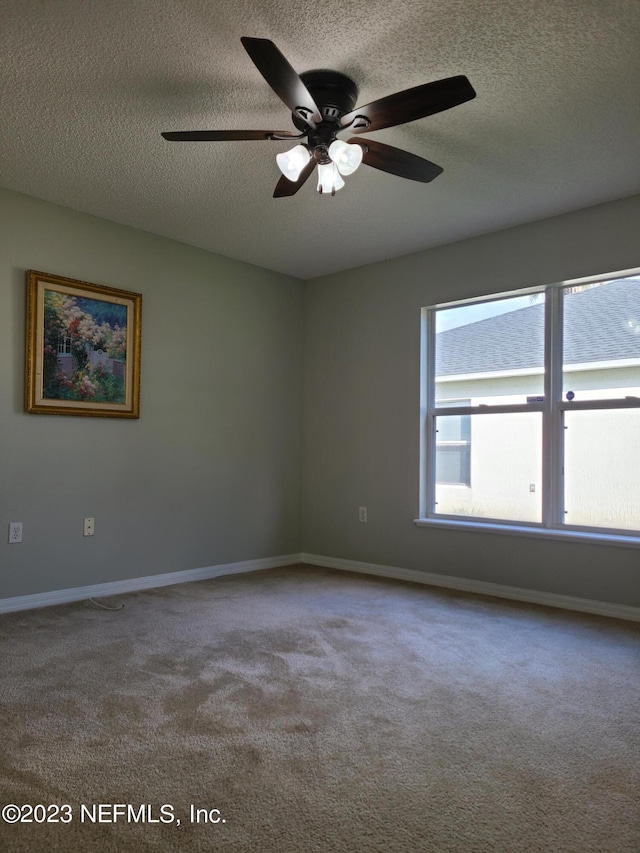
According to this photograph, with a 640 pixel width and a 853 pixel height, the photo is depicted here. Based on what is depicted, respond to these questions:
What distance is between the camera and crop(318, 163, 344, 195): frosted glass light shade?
2.46 metres

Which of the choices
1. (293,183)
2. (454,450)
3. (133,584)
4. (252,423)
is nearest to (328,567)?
(252,423)

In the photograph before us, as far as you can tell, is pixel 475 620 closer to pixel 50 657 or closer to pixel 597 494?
pixel 597 494

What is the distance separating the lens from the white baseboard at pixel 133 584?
3.35 meters

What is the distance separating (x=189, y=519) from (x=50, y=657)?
168cm

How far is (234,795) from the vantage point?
157 cm

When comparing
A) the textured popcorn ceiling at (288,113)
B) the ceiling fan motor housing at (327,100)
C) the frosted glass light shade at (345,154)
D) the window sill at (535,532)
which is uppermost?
the textured popcorn ceiling at (288,113)

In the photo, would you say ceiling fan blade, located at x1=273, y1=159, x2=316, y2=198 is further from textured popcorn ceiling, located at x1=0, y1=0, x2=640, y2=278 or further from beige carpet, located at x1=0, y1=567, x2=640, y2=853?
beige carpet, located at x1=0, y1=567, x2=640, y2=853

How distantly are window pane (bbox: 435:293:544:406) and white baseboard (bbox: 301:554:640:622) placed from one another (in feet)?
4.04

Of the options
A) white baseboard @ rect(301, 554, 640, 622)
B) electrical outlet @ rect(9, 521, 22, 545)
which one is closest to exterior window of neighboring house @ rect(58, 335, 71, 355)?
electrical outlet @ rect(9, 521, 22, 545)

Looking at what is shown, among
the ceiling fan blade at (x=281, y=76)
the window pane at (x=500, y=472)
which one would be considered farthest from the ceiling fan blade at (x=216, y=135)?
the window pane at (x=500, y=472)

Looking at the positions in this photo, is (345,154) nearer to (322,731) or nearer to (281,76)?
(281,76)

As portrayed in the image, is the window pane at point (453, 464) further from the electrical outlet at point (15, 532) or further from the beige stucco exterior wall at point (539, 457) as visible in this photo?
the electrical outlet at point (15, 532)

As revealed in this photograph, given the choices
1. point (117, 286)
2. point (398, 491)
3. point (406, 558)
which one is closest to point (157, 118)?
point (117, 286)

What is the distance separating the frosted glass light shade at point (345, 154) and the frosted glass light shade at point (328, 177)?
0.38ft
